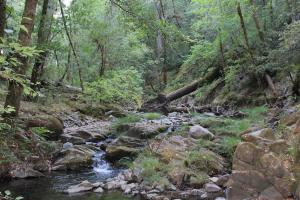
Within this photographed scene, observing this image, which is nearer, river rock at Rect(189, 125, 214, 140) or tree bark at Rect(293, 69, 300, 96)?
river rock at Rect(189, 125, 214, 140)

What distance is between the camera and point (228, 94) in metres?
17.3

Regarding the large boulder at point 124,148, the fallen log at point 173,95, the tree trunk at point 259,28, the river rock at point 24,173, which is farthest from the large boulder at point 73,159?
the tree trunk at point 259,28

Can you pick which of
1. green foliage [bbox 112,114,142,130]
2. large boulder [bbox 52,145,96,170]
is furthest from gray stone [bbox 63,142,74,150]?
green foliage [bbox 112,114,142,130]

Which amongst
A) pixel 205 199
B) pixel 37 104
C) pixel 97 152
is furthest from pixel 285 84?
pixel 37 104

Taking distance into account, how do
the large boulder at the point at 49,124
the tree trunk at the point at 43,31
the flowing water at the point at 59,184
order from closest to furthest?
1. the flowing water at the point at 59,184
2. the large boulder at the point at 49,124
3. the tree trunk at the point at 43,31

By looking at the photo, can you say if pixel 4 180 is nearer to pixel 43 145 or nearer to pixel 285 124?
pixel 43 145

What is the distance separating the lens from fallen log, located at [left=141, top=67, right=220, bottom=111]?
712 inches

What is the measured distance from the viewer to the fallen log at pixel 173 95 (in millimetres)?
18094

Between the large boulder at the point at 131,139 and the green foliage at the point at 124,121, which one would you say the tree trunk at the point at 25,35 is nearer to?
the large boulder at the point at 131,139

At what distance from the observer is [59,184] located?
7668 millimetres

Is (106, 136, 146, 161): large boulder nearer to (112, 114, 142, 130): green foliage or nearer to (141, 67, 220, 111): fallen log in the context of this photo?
(112, 114, 142, 130): green foliage

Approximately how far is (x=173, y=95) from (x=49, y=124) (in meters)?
9.63

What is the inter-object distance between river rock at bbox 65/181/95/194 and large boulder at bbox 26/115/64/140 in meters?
3.58

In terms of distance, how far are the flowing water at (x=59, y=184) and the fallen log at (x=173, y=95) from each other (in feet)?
28.6
